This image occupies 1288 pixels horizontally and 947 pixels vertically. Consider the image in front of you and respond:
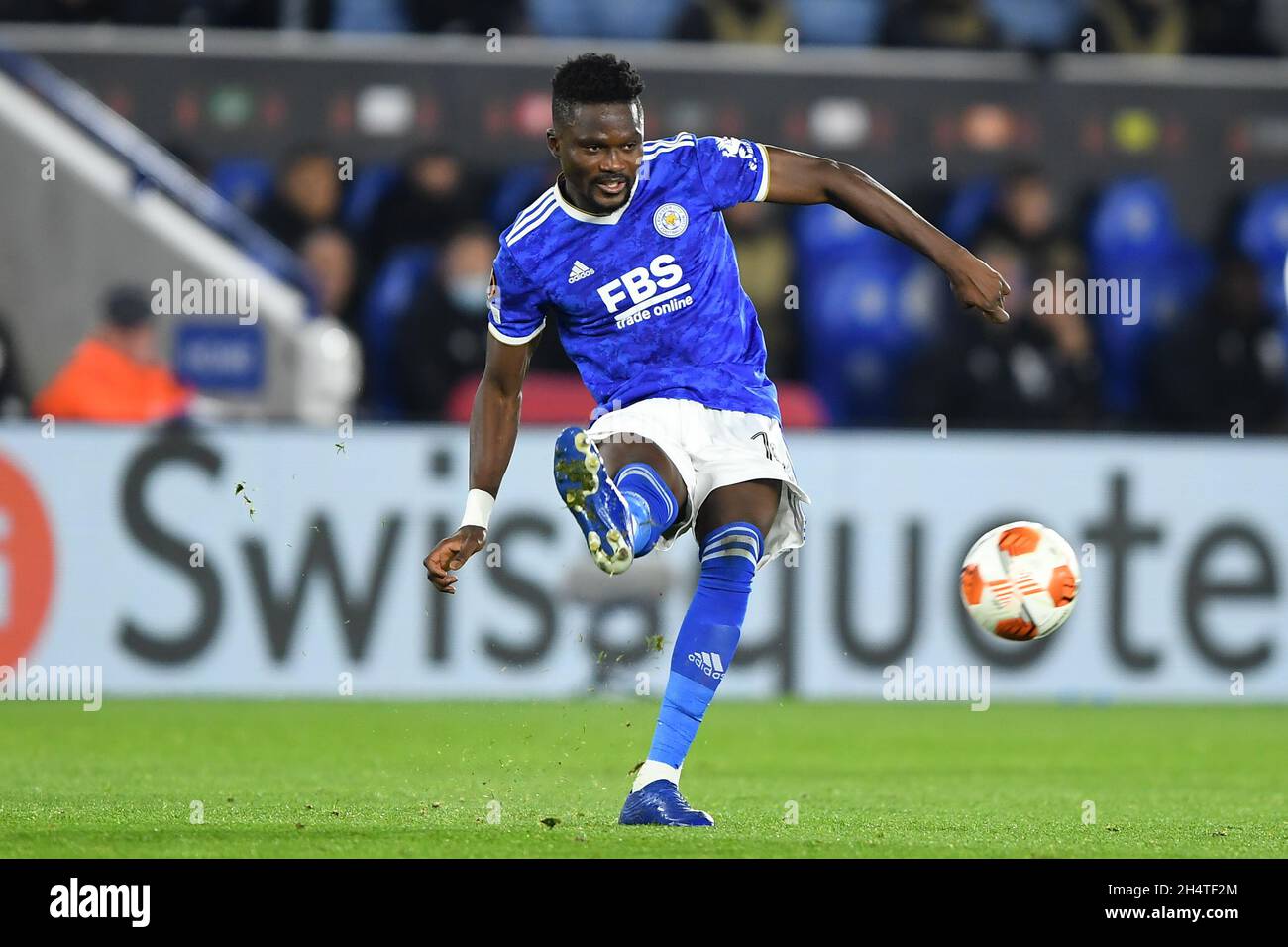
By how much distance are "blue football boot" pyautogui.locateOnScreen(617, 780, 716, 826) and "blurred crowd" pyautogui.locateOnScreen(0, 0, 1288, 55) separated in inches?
353

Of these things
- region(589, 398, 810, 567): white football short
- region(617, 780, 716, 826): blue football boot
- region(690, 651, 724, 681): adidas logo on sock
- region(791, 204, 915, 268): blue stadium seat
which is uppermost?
region(791, 204, 915, 268): blue stadium seat

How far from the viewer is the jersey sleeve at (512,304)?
→ 6.56 m

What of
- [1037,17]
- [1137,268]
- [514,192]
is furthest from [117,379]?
[1037,17]

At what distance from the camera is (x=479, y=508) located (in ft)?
21.5

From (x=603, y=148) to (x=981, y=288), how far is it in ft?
3.69

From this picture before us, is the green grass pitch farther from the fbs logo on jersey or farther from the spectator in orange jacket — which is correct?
the spectator in orange jacket

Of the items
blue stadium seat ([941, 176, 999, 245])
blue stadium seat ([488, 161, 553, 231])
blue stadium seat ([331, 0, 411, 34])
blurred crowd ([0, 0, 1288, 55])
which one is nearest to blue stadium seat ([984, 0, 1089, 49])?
blurred crowd ([0, 0, 1288, 55])

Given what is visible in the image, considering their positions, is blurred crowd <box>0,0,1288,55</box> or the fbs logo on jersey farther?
blurred crowd <box>0,0,1288,55</box>

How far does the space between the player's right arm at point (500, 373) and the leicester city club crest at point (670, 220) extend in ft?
1.34

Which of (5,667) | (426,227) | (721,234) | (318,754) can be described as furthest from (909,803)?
(426,227)

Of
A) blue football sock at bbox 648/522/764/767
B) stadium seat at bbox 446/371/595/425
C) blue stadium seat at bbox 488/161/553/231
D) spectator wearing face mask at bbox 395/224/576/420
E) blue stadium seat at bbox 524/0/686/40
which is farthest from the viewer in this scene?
blue stadium seat at bbox 524/0/686/40

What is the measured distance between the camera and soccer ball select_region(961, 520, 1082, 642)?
21.6ft

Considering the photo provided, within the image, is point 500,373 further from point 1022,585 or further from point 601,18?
point 601,18

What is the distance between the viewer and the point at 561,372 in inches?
510
